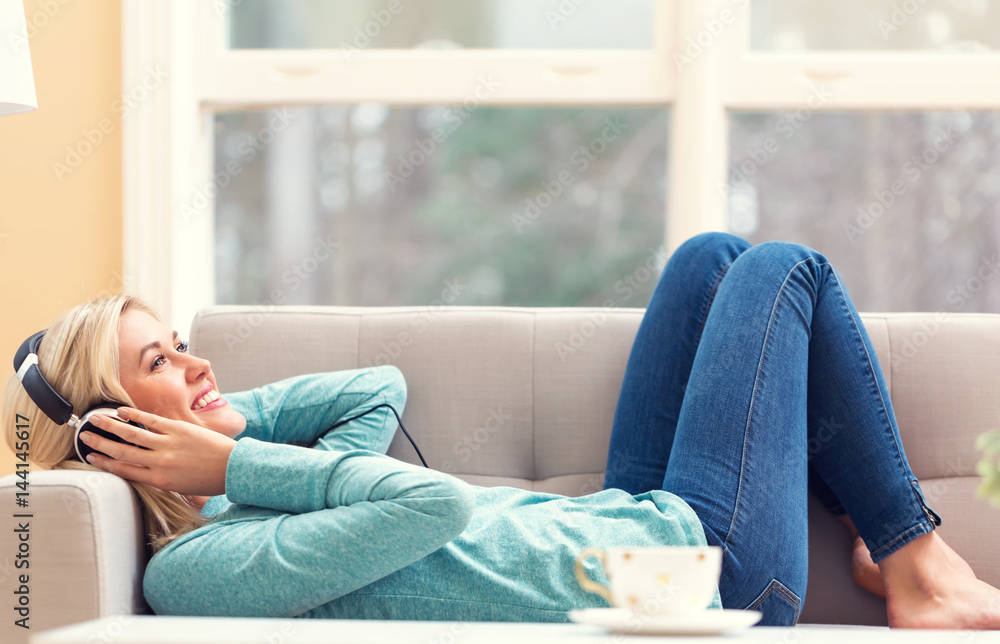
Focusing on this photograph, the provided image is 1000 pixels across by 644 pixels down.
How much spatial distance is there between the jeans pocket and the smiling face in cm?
79

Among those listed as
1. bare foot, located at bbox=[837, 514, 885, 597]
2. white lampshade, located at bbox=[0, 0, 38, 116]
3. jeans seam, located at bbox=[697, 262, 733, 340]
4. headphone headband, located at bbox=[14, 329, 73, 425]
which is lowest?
bare foot, located at bbox=[837, 514, 885, 597]

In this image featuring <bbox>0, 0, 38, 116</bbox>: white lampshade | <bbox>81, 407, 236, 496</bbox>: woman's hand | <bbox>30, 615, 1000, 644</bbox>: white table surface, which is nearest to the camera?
<bbox>30, 615, 1000, 644</bbox>: white table surface

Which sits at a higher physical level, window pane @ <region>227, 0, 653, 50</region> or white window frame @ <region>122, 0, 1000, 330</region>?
window pane @ <region>227, 0, 653, 50</region>

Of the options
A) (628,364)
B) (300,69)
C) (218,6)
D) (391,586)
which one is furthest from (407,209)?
(391,586)

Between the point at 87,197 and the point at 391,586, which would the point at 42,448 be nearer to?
the point at 391,586

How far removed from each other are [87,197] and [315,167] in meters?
0.54

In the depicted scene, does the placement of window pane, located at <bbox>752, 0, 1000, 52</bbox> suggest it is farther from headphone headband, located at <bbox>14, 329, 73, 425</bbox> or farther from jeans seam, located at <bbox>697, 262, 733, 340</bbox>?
headphone headband, located at <bbox>14, 329, 73, 425</bbox>

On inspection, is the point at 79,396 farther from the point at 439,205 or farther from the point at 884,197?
the point at 884,197

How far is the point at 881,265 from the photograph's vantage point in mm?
2201

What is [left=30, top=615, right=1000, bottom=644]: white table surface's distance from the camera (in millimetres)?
713

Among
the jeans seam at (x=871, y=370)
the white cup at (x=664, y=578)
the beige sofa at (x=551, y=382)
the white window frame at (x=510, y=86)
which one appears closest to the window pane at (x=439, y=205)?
the white window frame at (x=510, y=86)

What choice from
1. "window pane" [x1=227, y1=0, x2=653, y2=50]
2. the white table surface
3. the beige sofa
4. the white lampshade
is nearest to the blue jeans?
the beige sofa

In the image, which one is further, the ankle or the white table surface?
the ankle

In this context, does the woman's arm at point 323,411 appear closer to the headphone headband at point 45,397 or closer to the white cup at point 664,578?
the headphone headband at point 45,397
